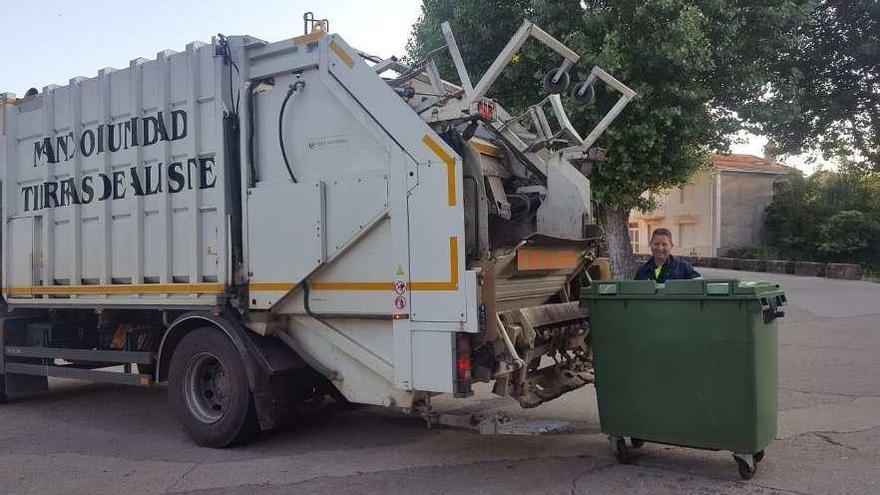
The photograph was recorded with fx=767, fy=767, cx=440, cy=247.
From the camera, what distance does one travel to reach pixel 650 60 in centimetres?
1139

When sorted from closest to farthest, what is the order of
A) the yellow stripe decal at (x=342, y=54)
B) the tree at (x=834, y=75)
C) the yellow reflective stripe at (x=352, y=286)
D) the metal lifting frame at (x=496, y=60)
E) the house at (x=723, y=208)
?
the metal lifting frame at (x=496, y=60) → the yellow reflective stripe at (x=352, y=286) → the yellow stripe decal at (x=342, y=54) → the tree at (x=834, y=75) → the house at (x=723, y=208)

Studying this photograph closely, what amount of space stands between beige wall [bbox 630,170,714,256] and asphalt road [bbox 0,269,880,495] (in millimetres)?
26804

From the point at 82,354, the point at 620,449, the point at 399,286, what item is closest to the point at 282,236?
the point at 399,286

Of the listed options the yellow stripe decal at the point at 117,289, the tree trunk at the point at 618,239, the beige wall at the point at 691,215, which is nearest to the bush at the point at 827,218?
the beige wall at the point at 691,215

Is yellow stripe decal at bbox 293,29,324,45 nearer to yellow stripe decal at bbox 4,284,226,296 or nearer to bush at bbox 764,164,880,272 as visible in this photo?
yellow stripe decal at bbox 4,284,226,296

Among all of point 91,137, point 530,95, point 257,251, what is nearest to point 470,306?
point 257,251

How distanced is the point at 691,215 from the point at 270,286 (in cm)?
3204

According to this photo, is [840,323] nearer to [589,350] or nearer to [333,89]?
[589,350]

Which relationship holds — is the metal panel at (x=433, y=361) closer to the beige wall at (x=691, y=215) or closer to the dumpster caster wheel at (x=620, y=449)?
the dumpster caster wheel at (x=620, y=449)

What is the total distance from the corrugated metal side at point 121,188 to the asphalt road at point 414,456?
120cm

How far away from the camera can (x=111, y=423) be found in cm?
710

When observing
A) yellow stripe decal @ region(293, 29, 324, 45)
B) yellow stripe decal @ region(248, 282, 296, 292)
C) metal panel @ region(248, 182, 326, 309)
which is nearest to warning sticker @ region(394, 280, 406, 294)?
metal panel @ region(248, 182, 326, 309)

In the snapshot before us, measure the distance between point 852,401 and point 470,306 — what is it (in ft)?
14.4

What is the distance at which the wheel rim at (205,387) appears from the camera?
5918 millimetres
